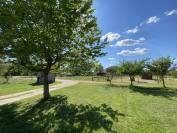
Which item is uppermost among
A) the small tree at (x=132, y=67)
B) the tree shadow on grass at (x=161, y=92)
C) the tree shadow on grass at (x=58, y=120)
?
the small tree at (x=132, y=67)

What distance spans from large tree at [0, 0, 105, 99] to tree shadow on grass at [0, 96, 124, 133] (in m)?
4.15

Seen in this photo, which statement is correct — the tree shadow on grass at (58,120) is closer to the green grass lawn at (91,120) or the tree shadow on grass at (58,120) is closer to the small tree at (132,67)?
the green grass lawn at (91,120)

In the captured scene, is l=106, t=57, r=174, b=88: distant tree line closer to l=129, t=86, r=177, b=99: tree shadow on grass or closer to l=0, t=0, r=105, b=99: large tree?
l=129, t=86, r=177, b=99: tree shadow on grass

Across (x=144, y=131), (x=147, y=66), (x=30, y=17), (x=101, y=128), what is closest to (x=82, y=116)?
(x=101, y=128)

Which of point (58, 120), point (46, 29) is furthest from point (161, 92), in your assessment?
point (58, 120)

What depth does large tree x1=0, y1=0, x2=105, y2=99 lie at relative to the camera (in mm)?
14102

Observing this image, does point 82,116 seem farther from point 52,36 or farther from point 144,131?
point 52,36

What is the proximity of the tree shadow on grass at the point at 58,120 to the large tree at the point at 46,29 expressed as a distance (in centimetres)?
415

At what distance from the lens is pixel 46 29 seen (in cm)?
1483

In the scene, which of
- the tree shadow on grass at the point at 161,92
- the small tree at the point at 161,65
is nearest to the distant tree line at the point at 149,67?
the small tree at the point at 161,65

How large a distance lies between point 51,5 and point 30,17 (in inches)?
63.9

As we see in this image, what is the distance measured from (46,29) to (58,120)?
21.6ft

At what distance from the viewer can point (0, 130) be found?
9711 millimetres

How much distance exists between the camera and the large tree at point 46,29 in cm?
1410
